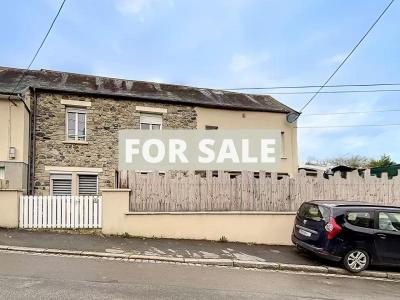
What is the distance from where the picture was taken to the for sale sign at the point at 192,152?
1664 cm

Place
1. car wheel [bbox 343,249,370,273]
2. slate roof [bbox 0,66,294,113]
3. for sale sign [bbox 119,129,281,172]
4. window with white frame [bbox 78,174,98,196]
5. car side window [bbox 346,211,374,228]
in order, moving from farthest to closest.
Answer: slate roof [bbox 0,66,294,113]
window with white frame [bbox 78,174,98,196]
for sale sign [bbox 119,129,281,172]
car side window [bbox 346,211,374,228]
car wheel [bbox 343,249,370,273]

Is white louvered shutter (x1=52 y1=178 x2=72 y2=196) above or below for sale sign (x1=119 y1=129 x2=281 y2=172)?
below

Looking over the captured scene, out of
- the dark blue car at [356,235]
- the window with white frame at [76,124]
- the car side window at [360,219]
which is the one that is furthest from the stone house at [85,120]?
the car side window at [360,219]

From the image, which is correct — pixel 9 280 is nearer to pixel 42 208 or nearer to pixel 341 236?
pixel 42 208

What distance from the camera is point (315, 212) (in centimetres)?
1033

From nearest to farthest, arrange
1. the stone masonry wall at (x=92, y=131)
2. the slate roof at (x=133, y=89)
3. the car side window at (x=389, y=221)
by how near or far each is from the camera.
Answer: the car side window at (x=389, y=221) < the stone masonry wall at (x=92, y=131) < the slate roof at (x=133, y=89)

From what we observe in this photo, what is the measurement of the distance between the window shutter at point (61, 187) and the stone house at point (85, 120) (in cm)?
4

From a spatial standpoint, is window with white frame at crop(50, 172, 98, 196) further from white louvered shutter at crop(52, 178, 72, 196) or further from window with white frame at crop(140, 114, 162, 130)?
window with white frame at crop(140, 114, 162, 130)

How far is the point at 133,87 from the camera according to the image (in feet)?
69.7

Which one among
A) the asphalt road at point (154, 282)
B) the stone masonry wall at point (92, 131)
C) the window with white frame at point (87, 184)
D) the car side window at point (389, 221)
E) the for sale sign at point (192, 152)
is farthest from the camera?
the window with white frame at point (87, 184)

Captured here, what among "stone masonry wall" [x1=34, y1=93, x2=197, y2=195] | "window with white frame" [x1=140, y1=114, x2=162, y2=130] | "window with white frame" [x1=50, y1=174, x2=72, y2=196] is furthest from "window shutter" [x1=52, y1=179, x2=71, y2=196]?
"window with white frame" [x1=140, y1=114, x2=162, y2=130]

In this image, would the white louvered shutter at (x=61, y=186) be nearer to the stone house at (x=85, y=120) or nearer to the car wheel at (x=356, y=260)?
the stone house at (x=85, y=120)

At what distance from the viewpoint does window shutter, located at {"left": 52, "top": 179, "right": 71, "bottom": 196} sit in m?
18.2

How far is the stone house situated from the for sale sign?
1513mm
